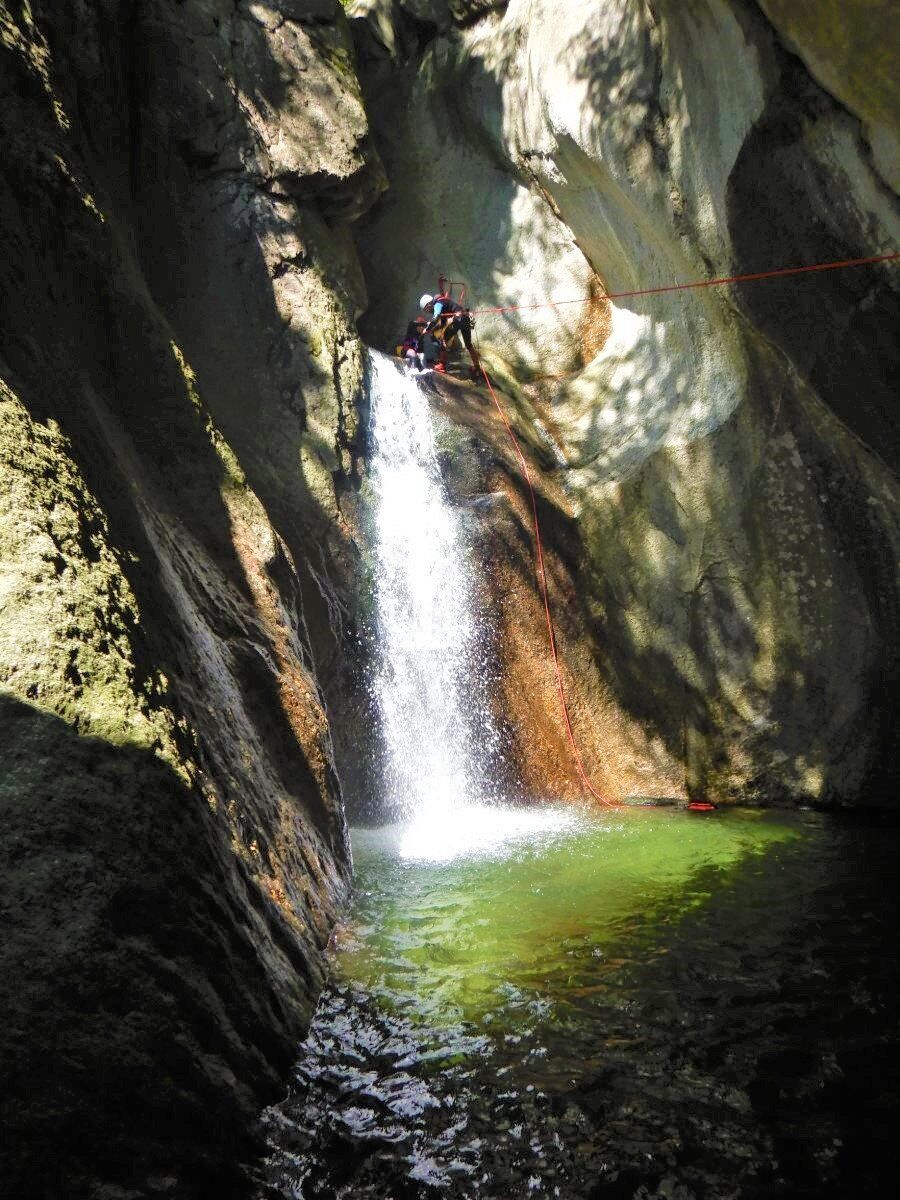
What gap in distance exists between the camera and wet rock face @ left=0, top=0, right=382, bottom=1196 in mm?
2541

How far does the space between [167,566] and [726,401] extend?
5.79 metres

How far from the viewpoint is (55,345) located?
4430mm

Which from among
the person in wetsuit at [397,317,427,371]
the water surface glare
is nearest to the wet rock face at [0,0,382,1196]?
the water surface glare

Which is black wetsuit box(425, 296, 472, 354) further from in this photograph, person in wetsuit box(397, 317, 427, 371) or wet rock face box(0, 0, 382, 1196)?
wet rock face box(0, 0, 382, 1196)

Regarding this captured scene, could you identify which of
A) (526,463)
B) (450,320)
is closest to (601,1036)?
(526,463)

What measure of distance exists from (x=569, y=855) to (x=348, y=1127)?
3.61 metres

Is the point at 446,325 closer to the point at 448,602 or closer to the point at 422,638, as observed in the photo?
the point at 448,602

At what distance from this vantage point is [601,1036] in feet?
12.4

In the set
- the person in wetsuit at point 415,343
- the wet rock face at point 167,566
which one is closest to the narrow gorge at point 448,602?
the wet rock face at point 167,566

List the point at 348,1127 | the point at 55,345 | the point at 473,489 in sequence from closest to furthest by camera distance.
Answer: the point at 348,1127, the point at 55,345, the point at 473,489

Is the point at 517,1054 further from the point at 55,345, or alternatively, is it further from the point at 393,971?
the point at 55,345

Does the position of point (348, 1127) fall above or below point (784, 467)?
below

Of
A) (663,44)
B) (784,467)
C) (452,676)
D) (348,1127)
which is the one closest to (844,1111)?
(348,1127)

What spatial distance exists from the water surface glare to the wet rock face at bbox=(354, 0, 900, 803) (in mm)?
2384
